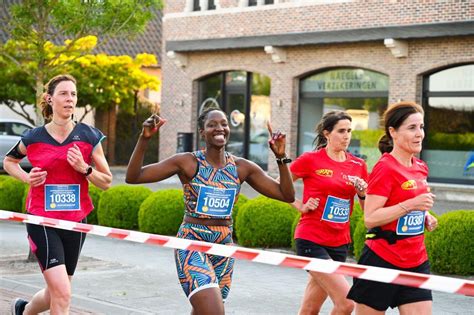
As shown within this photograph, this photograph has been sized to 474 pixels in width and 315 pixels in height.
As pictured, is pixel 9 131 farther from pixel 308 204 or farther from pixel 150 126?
pixel 150 126

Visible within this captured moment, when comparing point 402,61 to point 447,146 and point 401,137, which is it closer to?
point 447,146

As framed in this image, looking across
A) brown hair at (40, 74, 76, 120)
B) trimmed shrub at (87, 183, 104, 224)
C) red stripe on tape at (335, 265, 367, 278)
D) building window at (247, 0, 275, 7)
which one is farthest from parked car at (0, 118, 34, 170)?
red stripe on tape at (335, 265, 367, 278)

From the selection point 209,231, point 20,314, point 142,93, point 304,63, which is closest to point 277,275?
point 20,314

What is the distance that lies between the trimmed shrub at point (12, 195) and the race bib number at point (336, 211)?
38.1 ft

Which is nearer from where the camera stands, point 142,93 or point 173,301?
point 173,301

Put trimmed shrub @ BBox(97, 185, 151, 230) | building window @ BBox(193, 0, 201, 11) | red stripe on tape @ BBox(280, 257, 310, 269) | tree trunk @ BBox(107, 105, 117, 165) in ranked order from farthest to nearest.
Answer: tree trunk @ BBox(107, 105, 117, 165) < building window @ BBox(193, 0, 201, 11) < trimmed shrub @ BBox(97, 185, 151, 230) < red stripe on tape @ BBox(280, 257, 310, 269)

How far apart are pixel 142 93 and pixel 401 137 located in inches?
1349

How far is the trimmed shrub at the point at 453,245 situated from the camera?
35.3 ft

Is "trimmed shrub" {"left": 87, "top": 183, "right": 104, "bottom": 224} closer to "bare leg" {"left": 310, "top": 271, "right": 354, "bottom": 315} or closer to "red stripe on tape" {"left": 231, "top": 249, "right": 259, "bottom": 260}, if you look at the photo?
"bare leg" {"left": 310, "top": 271, "right": 354, "bottom": 315}

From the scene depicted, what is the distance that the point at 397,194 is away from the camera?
17.8 feet

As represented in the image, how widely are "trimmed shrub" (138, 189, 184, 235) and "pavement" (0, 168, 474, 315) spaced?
24.2 inches

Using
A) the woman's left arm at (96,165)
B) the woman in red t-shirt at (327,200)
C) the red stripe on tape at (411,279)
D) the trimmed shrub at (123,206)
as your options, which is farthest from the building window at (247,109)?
the red stripe on tape at (411,279)

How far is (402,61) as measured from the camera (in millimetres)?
24328

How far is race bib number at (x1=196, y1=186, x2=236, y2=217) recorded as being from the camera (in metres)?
5.91
